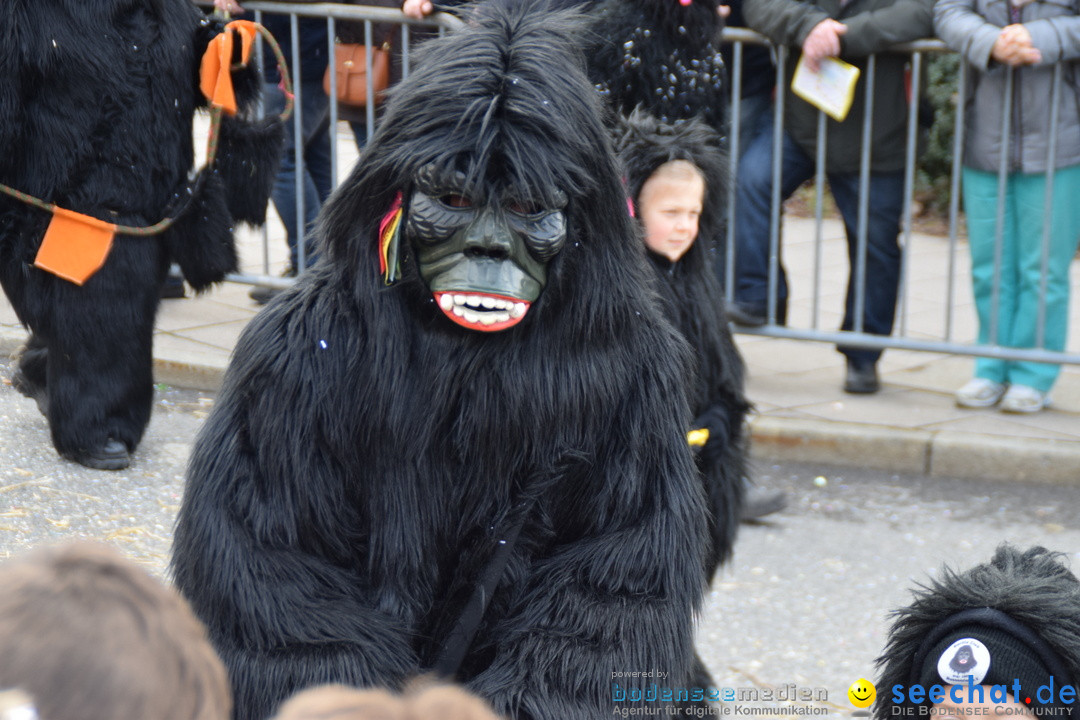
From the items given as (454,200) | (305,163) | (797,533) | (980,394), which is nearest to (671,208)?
(454,200)

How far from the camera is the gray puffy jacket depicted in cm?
537

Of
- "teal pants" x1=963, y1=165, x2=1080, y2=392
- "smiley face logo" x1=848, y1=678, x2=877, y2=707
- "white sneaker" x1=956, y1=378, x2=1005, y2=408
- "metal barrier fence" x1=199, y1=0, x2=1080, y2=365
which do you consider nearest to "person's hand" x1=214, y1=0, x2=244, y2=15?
"metal barrier fence" x1=199, y1=0, x2=1080, y2=365

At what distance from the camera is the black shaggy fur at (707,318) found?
10.6 feet

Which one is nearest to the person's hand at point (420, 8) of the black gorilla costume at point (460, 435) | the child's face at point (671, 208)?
the child's face at point (671, 208)

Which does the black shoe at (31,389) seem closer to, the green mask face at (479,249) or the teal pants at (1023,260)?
the green mask face at (479,249)

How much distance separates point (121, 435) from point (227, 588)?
9.59 ft

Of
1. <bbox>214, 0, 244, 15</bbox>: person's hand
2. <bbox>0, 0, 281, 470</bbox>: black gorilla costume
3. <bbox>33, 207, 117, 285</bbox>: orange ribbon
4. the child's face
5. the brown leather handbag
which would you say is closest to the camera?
the child's face

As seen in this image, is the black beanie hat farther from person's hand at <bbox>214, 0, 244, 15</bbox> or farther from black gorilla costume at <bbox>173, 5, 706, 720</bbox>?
person's hand at <bbox>214, 0, 244, 15</bbox>

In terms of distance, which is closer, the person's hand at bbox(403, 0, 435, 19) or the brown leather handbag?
the person's hand at bbox(403, 0, 435, 19)

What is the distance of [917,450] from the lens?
549 centimetres

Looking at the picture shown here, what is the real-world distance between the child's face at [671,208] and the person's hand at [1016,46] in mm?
2718

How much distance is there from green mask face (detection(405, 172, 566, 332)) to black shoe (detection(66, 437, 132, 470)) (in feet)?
9.84

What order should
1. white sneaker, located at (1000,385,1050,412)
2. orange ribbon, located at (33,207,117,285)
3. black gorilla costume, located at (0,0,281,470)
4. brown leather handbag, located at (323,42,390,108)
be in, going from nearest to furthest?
black gorilla costume, located at (0,0,281,470) < orange ribbon, located at (33,207,117,285) < white sneaker, located at (1000,385,1050,412) < brown leather handbag, located at (323,42,390,108)

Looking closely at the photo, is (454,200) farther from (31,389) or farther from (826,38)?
(826,38)
